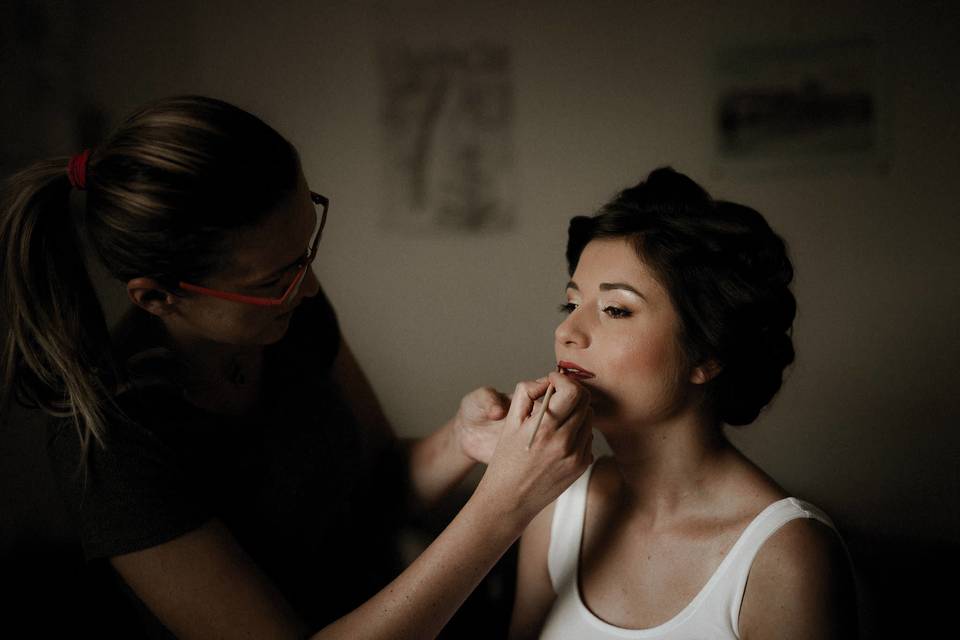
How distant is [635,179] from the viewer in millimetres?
1689

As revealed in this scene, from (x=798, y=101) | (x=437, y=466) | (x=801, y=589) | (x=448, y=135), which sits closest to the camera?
(x=801, y=589)

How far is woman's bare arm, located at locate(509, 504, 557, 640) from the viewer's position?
1124 millimetres

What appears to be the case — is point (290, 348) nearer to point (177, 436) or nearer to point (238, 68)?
point (177, 436)

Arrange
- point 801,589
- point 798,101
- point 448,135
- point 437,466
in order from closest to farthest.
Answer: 1. point 801,589
2. point 437,466
3. point 798,101
4. point 448,135

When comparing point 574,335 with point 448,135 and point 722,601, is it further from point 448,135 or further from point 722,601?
point 448,135

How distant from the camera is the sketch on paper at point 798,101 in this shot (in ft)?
5.17

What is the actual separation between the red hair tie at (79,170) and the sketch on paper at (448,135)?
928mm

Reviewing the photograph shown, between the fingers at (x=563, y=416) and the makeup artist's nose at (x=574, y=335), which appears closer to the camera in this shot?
the fingers at (x=563, y=416)

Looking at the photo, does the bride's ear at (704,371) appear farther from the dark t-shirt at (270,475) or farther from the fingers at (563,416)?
the dark t-shirt at (270,475)

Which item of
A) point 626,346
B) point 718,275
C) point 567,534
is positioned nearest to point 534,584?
point 567,534

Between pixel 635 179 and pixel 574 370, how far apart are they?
35.2 inches

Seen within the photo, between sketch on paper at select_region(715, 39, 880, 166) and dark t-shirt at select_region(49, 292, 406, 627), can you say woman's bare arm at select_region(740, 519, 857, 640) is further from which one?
sketch on paper at select_region(715, 39, 880, 166)

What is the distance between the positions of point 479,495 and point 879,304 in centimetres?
139

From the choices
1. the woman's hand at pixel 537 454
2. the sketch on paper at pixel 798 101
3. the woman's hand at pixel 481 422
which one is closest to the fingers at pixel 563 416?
the woman's hand at pixel 537 454
